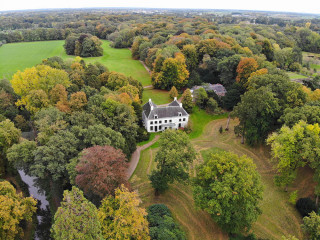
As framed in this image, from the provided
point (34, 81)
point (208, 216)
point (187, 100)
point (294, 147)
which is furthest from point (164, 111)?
point (34, 81)

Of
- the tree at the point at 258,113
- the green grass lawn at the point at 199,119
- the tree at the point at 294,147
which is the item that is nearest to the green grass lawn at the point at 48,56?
the green grass lawn at the point at 199,119

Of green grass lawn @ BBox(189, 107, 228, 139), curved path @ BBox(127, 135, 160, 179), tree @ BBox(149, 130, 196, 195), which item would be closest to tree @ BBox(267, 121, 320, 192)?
tree @ BBox(149, 130, 196, 195)

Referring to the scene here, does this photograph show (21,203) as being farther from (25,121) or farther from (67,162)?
(25,121)

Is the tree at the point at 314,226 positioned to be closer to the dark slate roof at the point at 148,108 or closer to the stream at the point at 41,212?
the stream at the point at 41,212

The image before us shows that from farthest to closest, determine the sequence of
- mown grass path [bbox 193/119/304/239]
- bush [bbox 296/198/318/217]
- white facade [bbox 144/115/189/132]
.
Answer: white facade [bbox 144/115/189/132], bush [bbox 296/198/318/217], mown grass path [bbox 193/119/304/239]

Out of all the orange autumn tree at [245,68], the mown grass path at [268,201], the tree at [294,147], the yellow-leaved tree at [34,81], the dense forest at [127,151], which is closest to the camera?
the dense forest at [127,151]

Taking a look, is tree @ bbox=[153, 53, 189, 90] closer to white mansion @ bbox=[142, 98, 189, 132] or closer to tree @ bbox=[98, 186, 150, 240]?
white mansion @ bbox=[142, 98, 189, 132]
